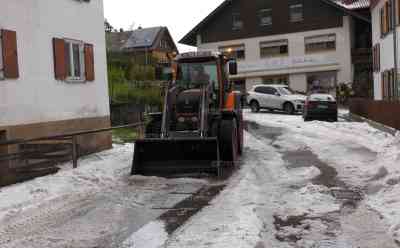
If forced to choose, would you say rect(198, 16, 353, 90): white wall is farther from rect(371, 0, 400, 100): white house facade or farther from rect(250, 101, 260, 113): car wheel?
rect(250, 101, 260, 113): car wheel

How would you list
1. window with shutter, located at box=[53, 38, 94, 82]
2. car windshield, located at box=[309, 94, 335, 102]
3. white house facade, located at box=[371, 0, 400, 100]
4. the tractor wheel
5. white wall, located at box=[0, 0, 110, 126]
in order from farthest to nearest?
car windshield, located at box=[309, 94, 335, 102] < white house facade, located at box=[371, 0, 400, 100] < window with shutter, located at box=[53, 38, 94, 82] < the tractor wheel < white wall, located at box=[0, 0, 110, 126]

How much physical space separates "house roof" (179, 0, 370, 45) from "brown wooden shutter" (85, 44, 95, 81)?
2836cm

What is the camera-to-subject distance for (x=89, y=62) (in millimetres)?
15398

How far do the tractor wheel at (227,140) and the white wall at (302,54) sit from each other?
1179 inches

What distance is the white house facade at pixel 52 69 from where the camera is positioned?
1183cm

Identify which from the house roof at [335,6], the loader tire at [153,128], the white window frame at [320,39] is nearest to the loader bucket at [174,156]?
the loader tire at [153,128]

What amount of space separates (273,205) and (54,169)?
5.22 m

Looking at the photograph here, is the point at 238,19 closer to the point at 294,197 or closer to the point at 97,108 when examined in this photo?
the point at 97,108

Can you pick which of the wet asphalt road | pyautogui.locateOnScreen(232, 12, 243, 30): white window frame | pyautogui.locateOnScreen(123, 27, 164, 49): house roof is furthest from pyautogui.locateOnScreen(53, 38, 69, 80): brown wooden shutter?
pyautogui.locateOnScreen(123, 27, 164, 49): house roof

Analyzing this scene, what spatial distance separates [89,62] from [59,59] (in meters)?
1.72

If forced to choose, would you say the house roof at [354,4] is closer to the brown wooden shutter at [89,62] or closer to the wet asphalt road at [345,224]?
the brown wooden shutter at [89,62]

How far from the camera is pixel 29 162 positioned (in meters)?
10.8

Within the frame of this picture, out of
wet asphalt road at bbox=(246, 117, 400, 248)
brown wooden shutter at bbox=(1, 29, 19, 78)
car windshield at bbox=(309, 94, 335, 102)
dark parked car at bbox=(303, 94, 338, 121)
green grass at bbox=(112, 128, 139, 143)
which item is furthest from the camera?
car windshield at bbox=(309, 94, 335, 102)

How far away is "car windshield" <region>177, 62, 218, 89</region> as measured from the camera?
43.5 feet
